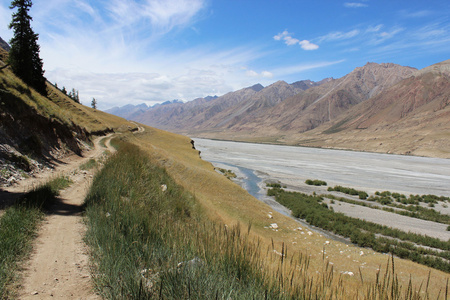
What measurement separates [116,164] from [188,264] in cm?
807

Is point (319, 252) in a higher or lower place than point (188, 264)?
lower

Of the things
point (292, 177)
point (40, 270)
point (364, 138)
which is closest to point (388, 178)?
point (292, 177)

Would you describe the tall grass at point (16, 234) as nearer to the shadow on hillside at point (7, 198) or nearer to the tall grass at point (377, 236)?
the shadow on hillside at point (7, 198)

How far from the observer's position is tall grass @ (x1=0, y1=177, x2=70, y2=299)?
388 centimetres

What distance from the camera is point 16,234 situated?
5.07 metres

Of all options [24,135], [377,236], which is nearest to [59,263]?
[24,135]

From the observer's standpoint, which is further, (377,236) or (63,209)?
(377,236)

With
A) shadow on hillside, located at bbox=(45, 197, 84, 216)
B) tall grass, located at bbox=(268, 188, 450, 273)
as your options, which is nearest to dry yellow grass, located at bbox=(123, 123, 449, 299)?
tall grass, located at bbox=(268, 188, 450, 273)

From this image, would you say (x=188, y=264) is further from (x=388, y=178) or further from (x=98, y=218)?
(x=388, y=178)

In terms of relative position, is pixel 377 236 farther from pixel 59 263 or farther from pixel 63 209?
pixel 59 263

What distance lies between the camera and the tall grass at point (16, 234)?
153 inches

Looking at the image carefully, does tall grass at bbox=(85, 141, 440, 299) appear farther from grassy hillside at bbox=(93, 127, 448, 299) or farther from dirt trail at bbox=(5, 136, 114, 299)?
grassy hillside at bbox=(93, 127, 448, 299)

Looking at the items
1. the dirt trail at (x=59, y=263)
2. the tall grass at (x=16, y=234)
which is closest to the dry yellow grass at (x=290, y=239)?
the dirt trail at (x=59, y=263)

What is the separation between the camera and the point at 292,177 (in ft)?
185
